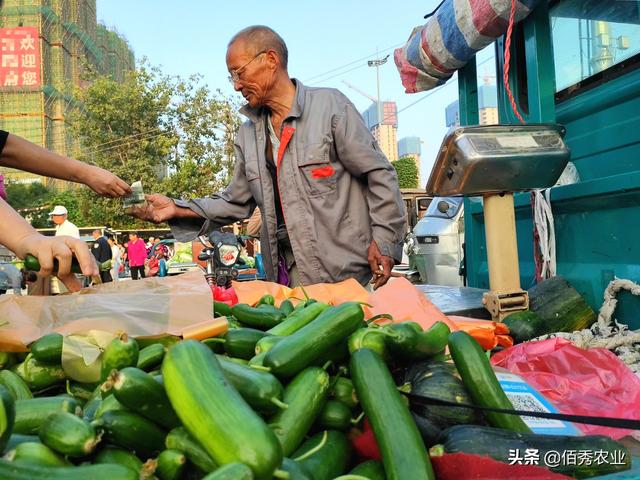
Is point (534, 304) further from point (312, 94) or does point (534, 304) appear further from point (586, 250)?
point (312, 94)

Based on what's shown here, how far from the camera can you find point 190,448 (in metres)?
1.18

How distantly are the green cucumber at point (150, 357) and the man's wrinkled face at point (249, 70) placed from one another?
2.15 m

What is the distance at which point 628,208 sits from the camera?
315cm

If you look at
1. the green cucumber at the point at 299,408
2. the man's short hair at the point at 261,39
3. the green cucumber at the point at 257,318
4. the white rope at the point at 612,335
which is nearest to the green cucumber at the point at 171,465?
the green cucumber at the point at 299,408

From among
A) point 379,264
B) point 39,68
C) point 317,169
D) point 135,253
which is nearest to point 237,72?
point 317,169

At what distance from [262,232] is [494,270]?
1.55 metres

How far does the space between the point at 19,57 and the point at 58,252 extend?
230ft

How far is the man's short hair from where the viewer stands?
3328 millimetres

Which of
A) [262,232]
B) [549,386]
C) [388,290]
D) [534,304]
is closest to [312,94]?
[262,232]

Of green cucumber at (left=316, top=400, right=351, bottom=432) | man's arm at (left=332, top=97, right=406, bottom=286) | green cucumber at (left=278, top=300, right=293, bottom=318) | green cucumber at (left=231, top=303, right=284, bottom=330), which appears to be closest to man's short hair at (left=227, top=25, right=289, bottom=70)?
man's arm at (left=332, top=97, right=406, bottom=286)

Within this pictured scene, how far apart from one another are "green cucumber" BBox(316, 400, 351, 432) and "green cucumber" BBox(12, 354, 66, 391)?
A: 0.89 m

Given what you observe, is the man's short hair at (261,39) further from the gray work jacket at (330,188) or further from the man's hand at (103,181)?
the man's hand at (103,181)

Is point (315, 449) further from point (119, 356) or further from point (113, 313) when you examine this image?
point (113, 313)

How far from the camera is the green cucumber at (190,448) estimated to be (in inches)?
45.4
